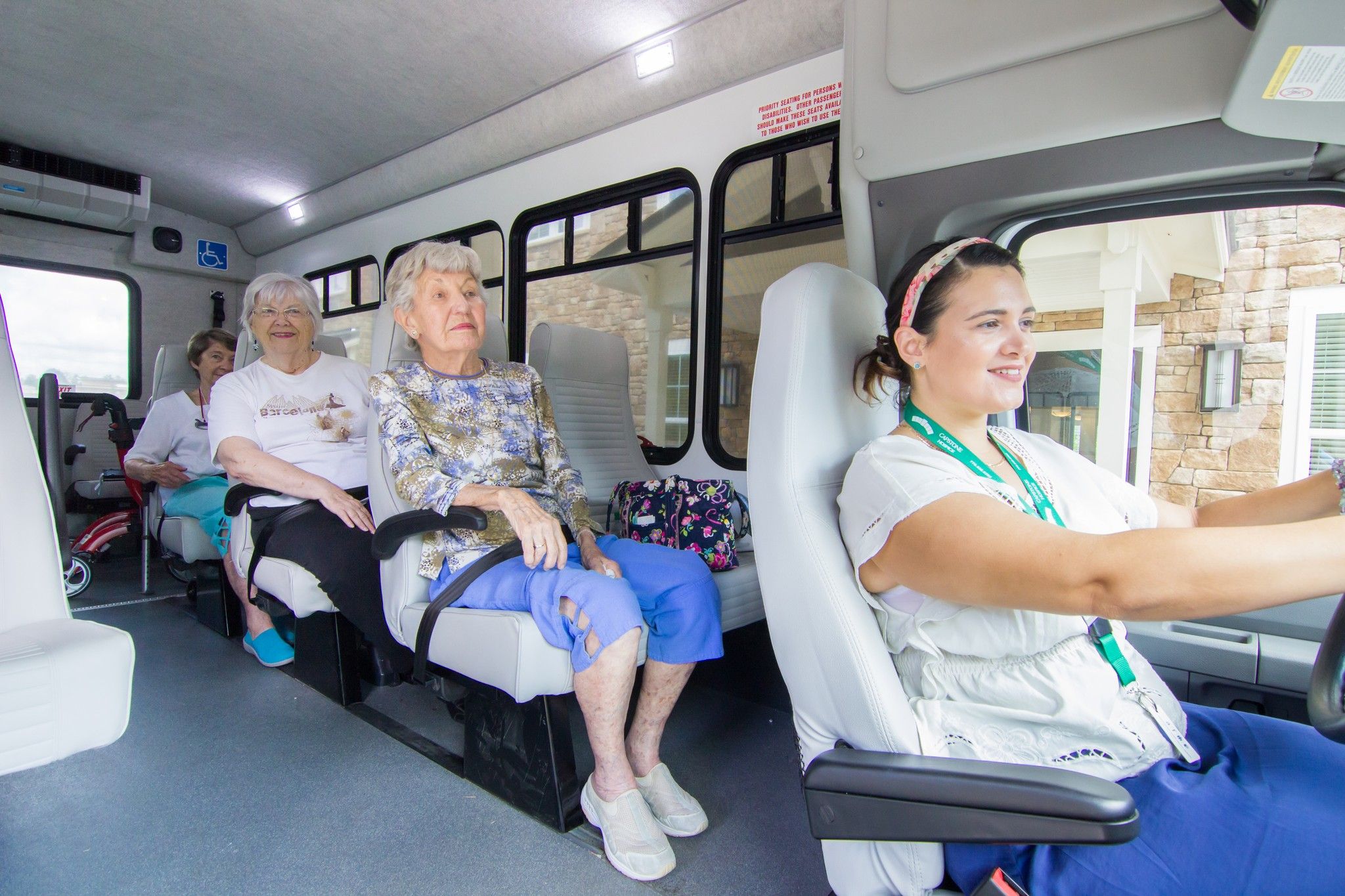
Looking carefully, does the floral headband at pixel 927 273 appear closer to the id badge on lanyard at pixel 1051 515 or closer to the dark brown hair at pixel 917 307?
the dark brown hair at pixel 917 307

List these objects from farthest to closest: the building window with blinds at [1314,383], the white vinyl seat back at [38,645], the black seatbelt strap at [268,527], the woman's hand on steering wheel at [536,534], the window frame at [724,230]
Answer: the window frame at [724,230], the black seatbelt strap at [268,527], the woman's hand on steering wheel at [536,534], the building window with blinds at [1314,383], the white vinyl seat back at [38,645]

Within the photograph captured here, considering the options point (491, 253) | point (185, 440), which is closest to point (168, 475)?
point (185, 440)

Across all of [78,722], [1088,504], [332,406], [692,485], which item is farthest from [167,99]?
[1088,504]

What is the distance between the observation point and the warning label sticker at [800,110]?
9.35ft

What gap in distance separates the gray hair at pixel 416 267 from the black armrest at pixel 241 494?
817mm

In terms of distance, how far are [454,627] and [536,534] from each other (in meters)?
0.31

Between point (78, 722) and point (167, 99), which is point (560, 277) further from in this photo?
point (78, 722)

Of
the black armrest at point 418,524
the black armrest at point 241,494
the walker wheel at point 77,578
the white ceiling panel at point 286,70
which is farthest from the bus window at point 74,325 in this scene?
the black armrest at point 418,524

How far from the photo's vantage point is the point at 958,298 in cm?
120

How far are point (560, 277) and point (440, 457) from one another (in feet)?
7.47

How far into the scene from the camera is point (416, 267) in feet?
7.13

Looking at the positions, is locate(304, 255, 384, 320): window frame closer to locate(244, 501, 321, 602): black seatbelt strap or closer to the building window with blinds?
locate(244, 501, 321, 602): black seatbelt strap

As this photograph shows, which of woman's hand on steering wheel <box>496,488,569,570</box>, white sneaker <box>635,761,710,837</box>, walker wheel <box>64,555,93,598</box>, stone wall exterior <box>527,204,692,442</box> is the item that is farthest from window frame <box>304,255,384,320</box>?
white sneaker <box>635,761,710,837</box>

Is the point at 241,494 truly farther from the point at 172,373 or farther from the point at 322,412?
the point at 172,373
